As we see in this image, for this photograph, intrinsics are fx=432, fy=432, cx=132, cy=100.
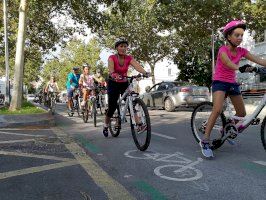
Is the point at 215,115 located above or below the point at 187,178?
above

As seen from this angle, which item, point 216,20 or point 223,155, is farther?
point 216,20

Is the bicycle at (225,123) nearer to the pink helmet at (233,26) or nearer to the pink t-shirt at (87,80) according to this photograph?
the pink helmet at (233,26)

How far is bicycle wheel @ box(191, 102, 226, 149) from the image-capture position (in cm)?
644

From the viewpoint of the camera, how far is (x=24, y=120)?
11641 millimetres

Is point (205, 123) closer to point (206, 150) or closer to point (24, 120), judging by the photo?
point (206, 150)

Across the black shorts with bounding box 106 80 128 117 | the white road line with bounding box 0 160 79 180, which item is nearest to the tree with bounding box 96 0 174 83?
the black shorts with bounding box 106 80 128 117

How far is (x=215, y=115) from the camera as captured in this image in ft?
20.2

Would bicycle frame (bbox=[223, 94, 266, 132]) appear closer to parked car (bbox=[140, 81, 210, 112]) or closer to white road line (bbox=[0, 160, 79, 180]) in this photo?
white road line (bbox=[0, 160, 79, 180])

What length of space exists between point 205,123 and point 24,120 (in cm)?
641

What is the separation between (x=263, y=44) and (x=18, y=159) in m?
29.5

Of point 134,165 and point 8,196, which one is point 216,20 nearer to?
point 134,165

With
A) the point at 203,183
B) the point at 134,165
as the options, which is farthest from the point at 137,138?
the point at 203,183

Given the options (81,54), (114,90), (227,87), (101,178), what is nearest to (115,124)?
(114,90)

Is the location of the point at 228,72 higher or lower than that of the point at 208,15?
lower
